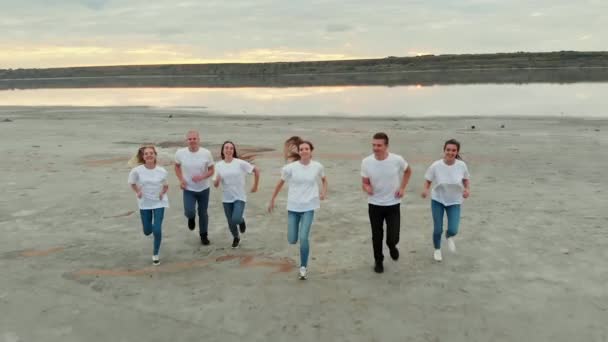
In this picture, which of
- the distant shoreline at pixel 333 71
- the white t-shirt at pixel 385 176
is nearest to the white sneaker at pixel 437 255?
the white t-shirt at pixel 385 176

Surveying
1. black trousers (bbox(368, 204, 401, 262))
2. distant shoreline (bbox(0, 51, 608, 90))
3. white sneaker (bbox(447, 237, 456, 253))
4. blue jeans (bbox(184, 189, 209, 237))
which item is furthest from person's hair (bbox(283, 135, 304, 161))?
distant shoreline (bbox(0, 51, 608, 90))

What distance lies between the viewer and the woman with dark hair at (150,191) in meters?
6.48

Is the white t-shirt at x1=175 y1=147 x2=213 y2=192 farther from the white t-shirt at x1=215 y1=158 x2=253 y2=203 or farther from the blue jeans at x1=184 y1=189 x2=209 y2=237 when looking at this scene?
the white t-shirt at x1=215 y1=158 x2=253 y2=203

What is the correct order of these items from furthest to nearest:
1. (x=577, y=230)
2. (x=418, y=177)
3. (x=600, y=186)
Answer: (x=418, y=177)
(x=600, y=186)
(x=577, y=230)

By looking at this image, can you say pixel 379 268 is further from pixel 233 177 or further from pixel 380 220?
pixel 233 177

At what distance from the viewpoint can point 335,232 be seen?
775cm

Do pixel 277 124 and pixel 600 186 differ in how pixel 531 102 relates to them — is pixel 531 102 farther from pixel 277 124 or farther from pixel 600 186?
pixel 600 186

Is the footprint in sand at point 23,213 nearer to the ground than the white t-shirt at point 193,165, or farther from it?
nearer to the ground

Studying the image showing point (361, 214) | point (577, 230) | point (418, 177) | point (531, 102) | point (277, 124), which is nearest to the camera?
point (577, 230)

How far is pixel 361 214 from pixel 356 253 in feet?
6.19

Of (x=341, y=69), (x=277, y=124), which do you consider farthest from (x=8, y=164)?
(x=341, y=69)

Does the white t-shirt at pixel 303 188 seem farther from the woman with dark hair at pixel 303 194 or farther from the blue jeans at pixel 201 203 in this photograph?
the blue jeans at pixel 201 203

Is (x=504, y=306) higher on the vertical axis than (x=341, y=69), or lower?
lower

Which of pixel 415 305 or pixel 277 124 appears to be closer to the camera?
pixel 415 305
